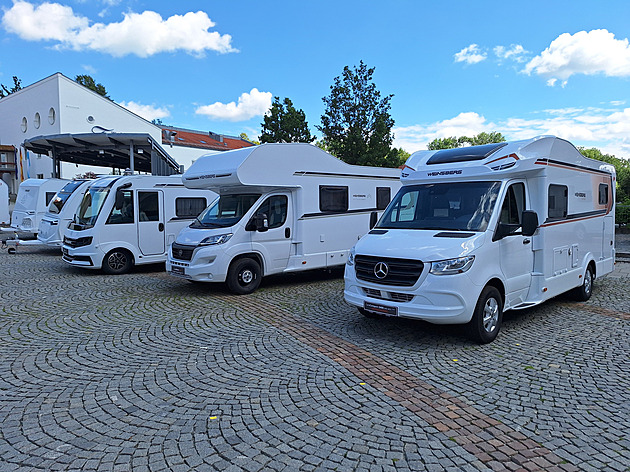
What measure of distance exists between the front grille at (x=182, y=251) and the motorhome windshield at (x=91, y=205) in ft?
11.4

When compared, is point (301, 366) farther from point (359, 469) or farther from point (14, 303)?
point (14, 303)

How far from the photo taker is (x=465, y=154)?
6.80m

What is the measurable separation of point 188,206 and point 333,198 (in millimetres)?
4430

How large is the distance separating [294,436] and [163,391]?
5.11 feet

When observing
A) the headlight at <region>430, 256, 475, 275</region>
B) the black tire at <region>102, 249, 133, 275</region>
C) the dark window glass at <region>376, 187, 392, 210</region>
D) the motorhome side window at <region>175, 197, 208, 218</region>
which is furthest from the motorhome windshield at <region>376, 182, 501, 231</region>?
the black tire at <region>102, 249, 133, 275</region>

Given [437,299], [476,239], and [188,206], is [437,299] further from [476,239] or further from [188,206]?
[188,206]

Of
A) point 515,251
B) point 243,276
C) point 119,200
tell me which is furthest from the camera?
point 119,200

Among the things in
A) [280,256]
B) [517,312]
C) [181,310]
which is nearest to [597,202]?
[517,312]

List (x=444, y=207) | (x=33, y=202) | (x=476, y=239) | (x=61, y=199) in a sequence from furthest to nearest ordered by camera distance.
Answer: (x=33, y=202)
(x=61, y=199)
(x=444, y=207)
(x=476, y=239)

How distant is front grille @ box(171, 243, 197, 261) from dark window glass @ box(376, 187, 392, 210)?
16.4ft

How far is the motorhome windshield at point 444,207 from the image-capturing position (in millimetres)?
6141

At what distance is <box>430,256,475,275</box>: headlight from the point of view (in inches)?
215

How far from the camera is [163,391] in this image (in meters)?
4.53

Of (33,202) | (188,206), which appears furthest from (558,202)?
(33,202)
